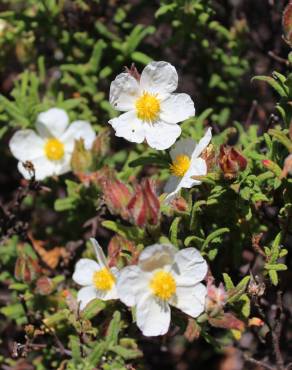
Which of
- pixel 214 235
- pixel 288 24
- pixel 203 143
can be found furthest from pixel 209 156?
pixel 288 24

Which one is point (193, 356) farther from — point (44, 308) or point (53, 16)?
point (53, 16)

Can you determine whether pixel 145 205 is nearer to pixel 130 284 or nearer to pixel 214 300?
pixel 130 284

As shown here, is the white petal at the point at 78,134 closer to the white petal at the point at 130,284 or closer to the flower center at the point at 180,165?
the flower center at the point at 180,165

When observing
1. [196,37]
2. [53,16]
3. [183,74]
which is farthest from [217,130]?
[53,16]

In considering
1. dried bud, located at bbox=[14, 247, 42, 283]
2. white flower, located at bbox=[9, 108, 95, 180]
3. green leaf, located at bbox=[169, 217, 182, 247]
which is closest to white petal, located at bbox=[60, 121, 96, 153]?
white flower, located at bbox=[9, 108, 95, 180]

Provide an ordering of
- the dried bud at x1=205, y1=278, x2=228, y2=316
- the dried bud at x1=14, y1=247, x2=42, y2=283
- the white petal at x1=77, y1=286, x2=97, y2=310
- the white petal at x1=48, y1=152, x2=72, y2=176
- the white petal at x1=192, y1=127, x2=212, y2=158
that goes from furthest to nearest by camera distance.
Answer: the white petal at x1=48, y1=152, x2=72, y2=176 < the dried bud at x1=14, y1=247, x2=42, y2=283 < the white petal at x1=77, y1=286, x2=97, y2=310 < the white petal at x1=192, y1=127, x2=212, y2=158 < the dried bud at x1=205, y1=278, x2=228, y2=316

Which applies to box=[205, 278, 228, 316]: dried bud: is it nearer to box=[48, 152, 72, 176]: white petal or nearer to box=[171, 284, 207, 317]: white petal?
box=[171, 284, 207, 317]: white petal
